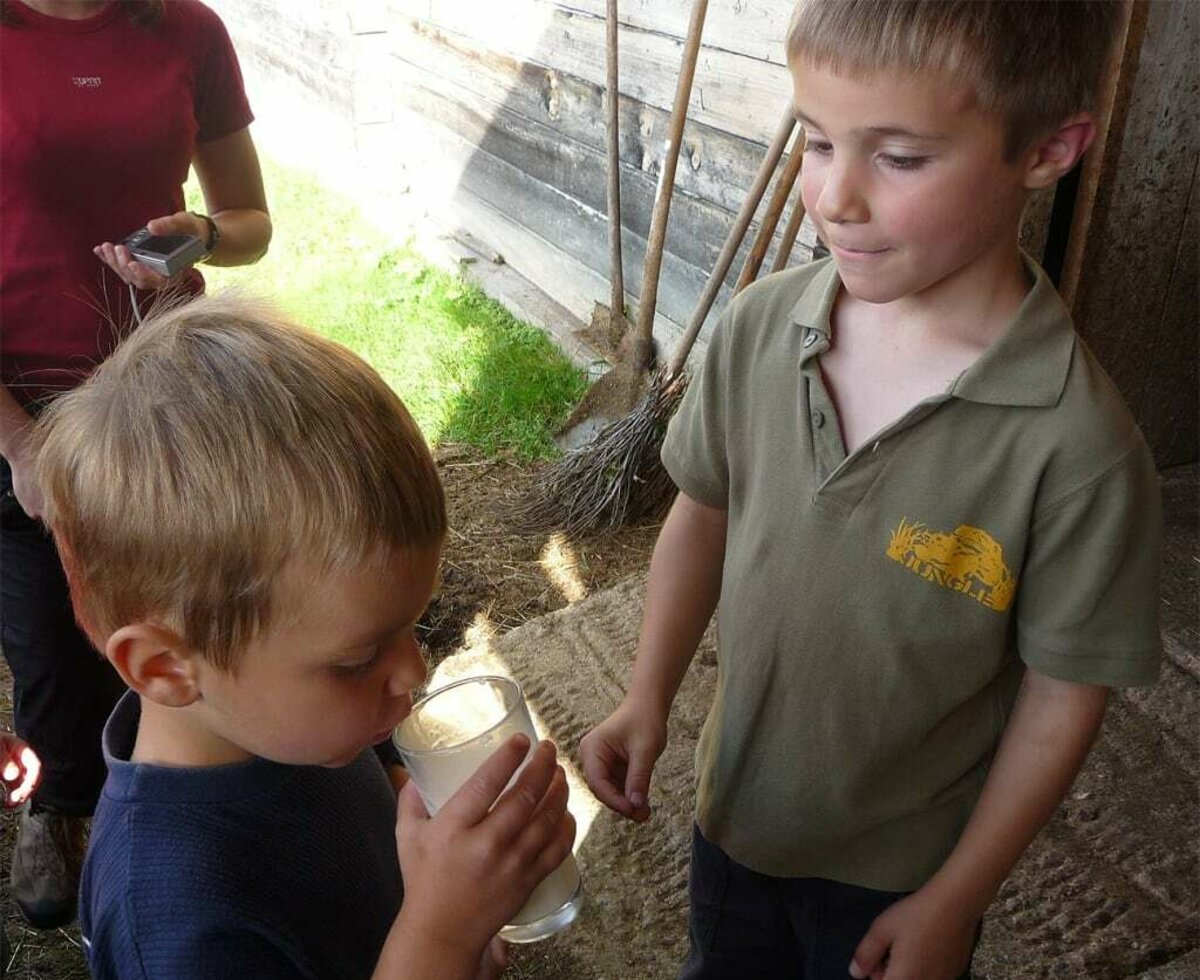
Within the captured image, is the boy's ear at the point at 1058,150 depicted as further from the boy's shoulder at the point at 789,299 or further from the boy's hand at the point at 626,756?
the boy's hand at the point at 626,756

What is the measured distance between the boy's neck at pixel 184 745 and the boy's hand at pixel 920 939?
0.74 meters

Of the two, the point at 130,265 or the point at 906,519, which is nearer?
the point at 906,519

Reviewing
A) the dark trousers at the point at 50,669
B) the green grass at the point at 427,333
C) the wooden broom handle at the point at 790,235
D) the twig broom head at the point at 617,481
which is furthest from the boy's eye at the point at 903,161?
the green grass at the point at 427,333

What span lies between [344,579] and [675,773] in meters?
1.51

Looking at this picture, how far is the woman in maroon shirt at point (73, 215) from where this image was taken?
196 centimetres

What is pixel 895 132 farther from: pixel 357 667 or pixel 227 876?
pixel 227 876

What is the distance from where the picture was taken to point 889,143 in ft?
3.63

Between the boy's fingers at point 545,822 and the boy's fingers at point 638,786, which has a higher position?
the boy's fingers at point 545,822

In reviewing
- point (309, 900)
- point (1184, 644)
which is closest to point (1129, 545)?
point (309, 900)

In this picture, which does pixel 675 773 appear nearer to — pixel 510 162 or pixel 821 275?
pixel 821 275

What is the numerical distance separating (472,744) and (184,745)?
0.90 feet

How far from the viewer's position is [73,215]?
6.65ft

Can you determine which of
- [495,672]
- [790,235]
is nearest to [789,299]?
[495,672]

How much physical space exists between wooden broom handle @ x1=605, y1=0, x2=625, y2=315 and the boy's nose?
3.12 metres
